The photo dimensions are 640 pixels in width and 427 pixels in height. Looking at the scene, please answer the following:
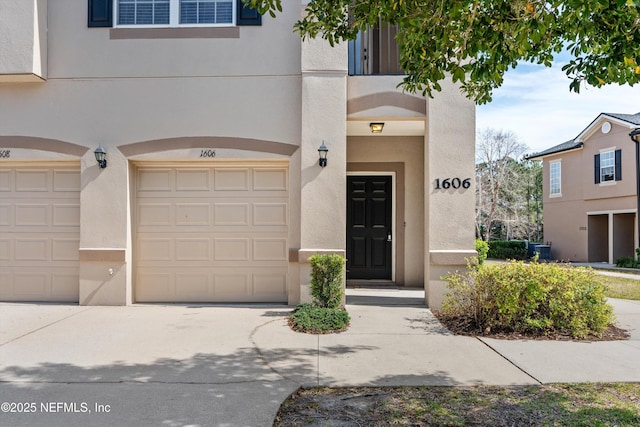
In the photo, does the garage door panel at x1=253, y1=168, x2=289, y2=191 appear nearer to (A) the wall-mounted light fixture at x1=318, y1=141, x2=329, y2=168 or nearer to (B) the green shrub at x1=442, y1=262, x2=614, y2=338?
(A) the wall-mounted light fixture at x1=318, y1=141, x2=329, y2=168

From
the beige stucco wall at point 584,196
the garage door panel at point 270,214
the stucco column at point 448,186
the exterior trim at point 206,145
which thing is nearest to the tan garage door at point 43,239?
the exterior trim at point 206,145

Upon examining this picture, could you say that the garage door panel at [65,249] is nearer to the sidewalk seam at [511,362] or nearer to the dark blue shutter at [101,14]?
the dark blue shutter at [101,14]

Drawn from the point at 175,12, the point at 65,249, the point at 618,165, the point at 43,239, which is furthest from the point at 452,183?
the point at 618,165

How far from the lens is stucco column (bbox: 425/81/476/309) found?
7.55 metres

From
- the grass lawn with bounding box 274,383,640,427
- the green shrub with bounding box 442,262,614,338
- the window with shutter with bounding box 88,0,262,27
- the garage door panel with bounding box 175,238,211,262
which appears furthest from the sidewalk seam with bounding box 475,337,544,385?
the window with shutter with bounding box 88,0,262,27

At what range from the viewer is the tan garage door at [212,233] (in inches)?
319

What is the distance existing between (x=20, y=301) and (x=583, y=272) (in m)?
9.14

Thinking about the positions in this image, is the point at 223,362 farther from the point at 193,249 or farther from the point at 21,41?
the point at 21,41

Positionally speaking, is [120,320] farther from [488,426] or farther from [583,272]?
[583,272]

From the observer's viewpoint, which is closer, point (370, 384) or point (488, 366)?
point (370, 384)

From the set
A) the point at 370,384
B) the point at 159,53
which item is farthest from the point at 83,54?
the point at 370,384

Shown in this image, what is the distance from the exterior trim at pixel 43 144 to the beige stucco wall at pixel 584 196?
19.7 metres

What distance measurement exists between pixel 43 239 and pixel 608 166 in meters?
21.4

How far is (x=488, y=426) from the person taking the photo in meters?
3.45
